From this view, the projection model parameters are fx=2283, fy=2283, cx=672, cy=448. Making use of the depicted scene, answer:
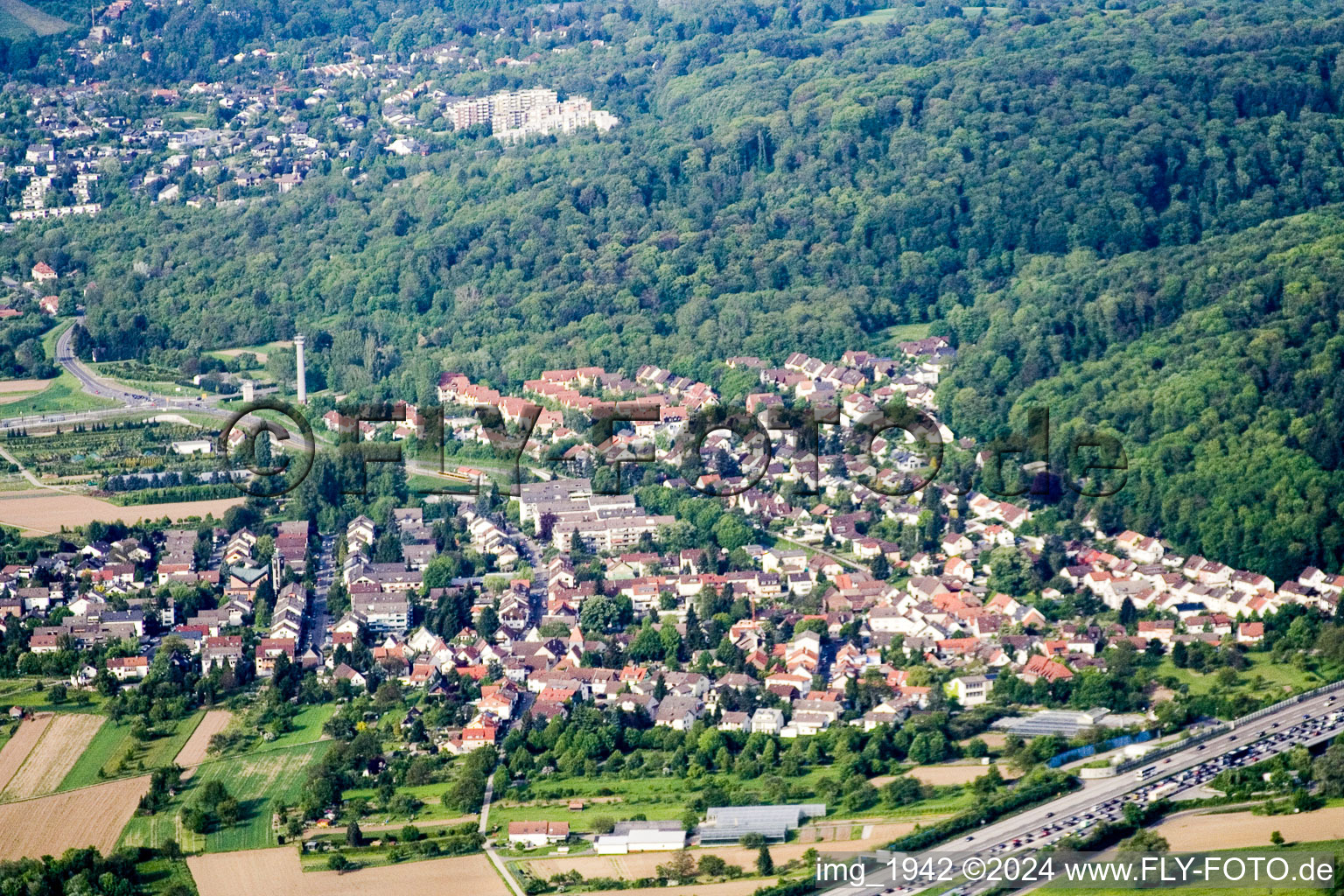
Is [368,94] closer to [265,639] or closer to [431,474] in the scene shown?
[431,474]

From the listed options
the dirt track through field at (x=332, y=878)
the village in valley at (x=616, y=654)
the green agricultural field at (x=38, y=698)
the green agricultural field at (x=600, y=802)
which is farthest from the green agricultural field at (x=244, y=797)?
the green agricultural field at (x=38, y=698)

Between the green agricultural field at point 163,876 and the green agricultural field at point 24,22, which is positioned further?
the green agricultural field at point 24,22

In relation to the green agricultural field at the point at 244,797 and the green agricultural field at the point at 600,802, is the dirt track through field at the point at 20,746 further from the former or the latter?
the green agricultural field at the point at 600,802

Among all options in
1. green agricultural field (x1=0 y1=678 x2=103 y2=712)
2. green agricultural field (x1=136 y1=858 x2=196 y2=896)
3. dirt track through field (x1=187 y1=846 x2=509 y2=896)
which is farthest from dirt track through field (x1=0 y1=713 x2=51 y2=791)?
dirt track through field (x1=187 y1=846 x2=509 y2=896)

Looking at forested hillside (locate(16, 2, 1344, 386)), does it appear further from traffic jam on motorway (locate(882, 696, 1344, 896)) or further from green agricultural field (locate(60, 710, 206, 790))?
traffic jam on motorway (locate(882, 696, 1344, 896))

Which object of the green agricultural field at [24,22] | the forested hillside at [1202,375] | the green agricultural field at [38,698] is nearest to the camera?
the green agricultural field at [38,698]

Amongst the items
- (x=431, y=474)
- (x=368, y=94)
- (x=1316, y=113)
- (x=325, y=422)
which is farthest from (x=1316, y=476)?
(x=368, y=94)
